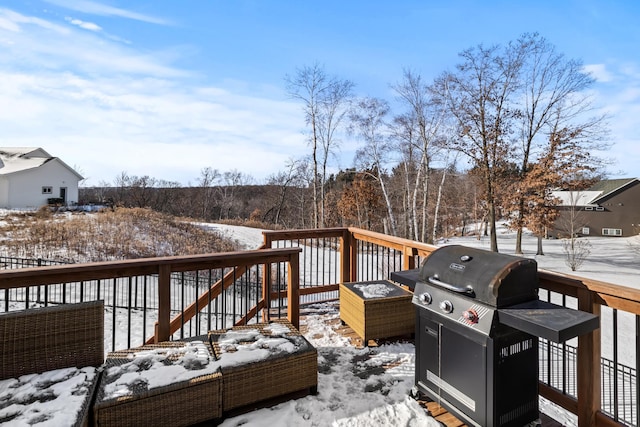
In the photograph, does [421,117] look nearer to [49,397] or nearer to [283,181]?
[283,181]

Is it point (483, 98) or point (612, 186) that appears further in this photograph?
point (612, 186)

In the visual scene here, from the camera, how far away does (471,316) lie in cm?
175

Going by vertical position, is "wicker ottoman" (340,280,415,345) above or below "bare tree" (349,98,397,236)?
below

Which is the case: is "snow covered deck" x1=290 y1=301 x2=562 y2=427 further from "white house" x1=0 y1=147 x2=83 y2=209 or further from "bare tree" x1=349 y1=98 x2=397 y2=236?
"white house" x1=0 y1=147 x2=83 y2=209

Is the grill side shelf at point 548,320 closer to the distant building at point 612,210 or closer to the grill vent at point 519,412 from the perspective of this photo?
the grill vent at point 519,412

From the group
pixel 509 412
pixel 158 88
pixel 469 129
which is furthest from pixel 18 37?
pixel 469 129

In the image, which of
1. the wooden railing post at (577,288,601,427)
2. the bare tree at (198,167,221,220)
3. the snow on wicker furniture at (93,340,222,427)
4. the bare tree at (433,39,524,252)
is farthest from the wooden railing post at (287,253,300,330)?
the bare tree at (198,167,221,220)

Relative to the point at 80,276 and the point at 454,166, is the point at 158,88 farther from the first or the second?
the point at 454,166

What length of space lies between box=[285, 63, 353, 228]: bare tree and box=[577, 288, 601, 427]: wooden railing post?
50.0 ft

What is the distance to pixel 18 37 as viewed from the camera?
16.9 feet

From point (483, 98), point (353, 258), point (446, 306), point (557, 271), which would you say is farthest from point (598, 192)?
point (446, 306)

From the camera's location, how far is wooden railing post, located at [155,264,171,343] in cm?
242

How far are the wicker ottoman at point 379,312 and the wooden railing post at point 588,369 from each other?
1.40 meters

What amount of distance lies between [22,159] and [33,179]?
2.58 m
